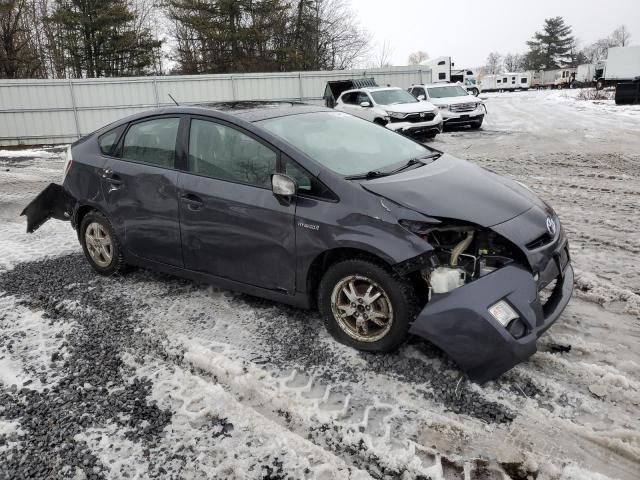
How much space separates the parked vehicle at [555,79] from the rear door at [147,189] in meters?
68.0

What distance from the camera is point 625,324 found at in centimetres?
371

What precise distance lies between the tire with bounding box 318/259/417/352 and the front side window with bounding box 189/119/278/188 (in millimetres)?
863

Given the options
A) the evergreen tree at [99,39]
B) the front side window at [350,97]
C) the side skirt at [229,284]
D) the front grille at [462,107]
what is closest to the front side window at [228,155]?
the side skirt at [229,284]

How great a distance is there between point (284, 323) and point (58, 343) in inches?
63.9

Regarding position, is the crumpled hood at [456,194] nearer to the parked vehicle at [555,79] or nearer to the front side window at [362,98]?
the front side window at [362,98]

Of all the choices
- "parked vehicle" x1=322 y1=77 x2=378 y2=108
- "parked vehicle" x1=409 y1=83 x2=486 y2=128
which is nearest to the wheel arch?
"parked vehicle" x1=409 y1=83 x2=486 y2=128

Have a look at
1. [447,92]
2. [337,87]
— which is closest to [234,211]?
[447,92]

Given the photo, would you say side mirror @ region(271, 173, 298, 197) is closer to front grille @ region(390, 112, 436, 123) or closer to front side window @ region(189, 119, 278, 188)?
front side window @ region(189, 119, 278, 188)

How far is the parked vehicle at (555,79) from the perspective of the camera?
216ft

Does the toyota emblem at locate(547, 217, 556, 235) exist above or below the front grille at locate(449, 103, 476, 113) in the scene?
below

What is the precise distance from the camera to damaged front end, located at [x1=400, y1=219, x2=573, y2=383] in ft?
9.33

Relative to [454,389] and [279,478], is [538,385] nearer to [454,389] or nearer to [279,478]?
[454,389]

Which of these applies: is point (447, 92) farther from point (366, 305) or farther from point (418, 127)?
point (366, 305)

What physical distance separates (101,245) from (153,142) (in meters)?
1.18
